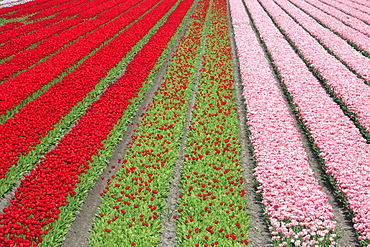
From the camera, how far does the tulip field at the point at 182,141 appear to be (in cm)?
812

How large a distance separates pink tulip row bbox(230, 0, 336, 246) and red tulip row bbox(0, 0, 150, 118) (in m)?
10.1

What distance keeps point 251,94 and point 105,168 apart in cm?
859

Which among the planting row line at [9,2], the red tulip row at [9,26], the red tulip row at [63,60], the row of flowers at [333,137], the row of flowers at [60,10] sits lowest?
the row of flowers at [333,137]

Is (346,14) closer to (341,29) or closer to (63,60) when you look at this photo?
(341,29)

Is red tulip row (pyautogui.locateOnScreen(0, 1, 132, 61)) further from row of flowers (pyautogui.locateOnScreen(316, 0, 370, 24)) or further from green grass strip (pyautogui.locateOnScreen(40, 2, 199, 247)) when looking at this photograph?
row of flowers (pyautogui.locateOnScreen(316, 0, 370, 24))

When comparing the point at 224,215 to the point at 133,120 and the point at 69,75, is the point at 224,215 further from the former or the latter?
the point at 69,75

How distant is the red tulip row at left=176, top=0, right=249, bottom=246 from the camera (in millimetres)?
7926

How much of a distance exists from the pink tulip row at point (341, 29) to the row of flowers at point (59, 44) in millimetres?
19960

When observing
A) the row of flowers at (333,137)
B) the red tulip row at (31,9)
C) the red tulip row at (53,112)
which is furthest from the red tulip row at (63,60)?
the row of flowers at (333,137)

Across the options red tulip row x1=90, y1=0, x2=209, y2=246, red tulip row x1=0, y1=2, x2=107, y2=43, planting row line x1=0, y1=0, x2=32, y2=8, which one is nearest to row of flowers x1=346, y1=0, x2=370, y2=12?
red tulip row x1=0, y1=2, x2=107, y2=43

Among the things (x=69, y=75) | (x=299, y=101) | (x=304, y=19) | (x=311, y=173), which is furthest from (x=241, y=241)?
(x=304, y=19)

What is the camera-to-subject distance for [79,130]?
12086 millimetres

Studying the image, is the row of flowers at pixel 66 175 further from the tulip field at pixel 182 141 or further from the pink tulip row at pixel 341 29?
the pink tulip row at pixel 341 29

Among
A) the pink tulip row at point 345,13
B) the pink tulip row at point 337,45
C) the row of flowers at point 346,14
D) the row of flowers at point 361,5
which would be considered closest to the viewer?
the pink tulip row at point 337,45
